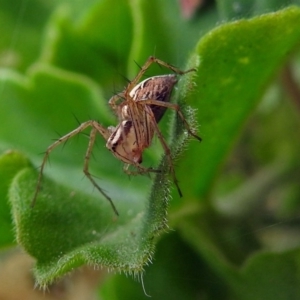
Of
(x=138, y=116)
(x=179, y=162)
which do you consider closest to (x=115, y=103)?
(x=138, y=116)

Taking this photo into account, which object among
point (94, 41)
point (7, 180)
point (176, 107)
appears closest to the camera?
point (176, 107)

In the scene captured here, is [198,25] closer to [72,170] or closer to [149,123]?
[149,123]

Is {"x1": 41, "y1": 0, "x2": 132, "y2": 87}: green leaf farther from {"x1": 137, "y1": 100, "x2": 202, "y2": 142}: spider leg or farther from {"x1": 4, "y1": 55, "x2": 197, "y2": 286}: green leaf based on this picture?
{"x1": 137, "y1": 100, "x2": 202, "y2": 142}: spider leg

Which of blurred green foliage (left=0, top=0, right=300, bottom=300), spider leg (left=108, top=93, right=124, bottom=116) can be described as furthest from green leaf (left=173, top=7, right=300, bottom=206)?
spider leg (left=108, top=93, right=124, bottom=116)

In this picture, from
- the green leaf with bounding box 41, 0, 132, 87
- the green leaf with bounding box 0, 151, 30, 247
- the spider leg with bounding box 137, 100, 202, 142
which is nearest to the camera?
the spider leg with bounding box 137, 100, 202, 142

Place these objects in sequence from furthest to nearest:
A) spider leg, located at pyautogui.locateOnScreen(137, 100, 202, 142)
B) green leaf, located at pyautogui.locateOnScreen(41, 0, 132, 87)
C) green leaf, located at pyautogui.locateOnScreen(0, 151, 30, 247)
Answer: green leaf, located at pyautogui.locateOnScreen(41, 0, 132, 87) < green leaf, located at pyautogui.locateOnScreen(0, 151, 30, 247) < spider leg, located at pyautogui.locateOnScreen(137, 100, 202, 142)

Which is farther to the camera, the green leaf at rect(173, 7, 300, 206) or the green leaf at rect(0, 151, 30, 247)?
the green leaf at rect(0, 151, 30, 247)

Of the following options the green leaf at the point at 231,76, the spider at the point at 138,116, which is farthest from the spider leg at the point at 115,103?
the green leaf at the point at 231,76

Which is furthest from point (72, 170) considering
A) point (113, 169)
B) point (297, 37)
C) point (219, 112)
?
point (297, 37)

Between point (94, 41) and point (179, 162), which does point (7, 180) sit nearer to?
point (179, 162)
